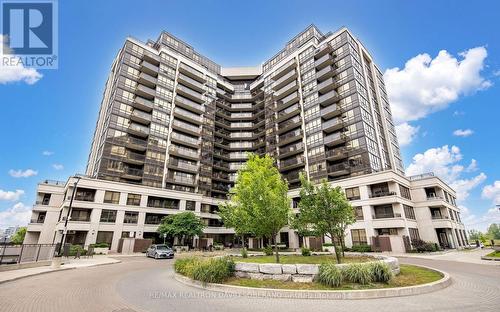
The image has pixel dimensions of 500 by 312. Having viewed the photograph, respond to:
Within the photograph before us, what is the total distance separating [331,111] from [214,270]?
4553 centimetres

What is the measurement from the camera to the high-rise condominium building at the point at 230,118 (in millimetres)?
49156

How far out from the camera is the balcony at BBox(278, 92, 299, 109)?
61.5 meters

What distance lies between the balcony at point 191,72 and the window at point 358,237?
5432 cm

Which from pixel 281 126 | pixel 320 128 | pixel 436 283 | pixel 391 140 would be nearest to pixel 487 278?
pixel 436 283

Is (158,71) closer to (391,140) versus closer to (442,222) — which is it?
(391,140)

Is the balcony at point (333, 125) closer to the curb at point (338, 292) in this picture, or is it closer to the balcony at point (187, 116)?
the balcony at point (187, 116)

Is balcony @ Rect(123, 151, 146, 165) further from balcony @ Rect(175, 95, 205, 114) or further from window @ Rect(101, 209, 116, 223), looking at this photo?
balcony @ Rect(175, 95, 205, 114)

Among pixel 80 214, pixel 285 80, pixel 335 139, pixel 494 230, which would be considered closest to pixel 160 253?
pixel 80 214

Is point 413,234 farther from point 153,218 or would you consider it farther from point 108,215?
point 108,215

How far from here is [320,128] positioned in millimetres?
52906

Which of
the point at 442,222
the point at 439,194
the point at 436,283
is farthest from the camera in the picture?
the point at 439,194

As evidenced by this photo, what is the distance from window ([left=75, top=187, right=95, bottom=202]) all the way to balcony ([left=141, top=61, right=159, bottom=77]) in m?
29.7

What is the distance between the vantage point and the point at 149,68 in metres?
57.7

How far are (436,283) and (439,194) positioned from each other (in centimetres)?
4198
